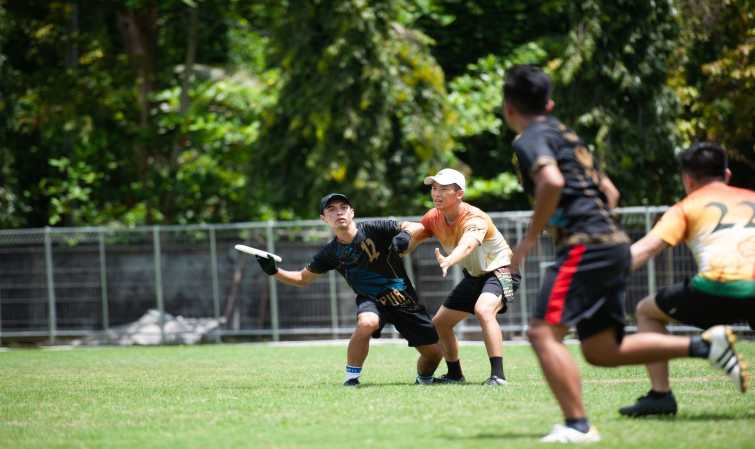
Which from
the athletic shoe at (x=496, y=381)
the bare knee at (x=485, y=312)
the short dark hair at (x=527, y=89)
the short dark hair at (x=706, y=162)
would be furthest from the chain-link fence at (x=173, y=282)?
the short dark hair at (x=527, y=89)

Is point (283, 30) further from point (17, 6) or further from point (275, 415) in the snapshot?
point (275, 415)

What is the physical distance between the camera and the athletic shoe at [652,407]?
736 cm

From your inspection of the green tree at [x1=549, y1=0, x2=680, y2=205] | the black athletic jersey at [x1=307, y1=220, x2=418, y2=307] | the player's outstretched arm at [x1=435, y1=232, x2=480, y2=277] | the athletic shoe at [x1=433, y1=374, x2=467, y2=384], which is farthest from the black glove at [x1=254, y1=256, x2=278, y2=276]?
the green tree at [x1=549, y1=0, x2=680, y2=205]

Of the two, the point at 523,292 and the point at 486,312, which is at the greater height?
the point at 486,312

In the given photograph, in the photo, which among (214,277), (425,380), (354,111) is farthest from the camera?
(354,111)

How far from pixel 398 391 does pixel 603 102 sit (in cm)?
1378

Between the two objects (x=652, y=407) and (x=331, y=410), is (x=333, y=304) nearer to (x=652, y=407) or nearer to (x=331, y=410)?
(x=331, y=410)

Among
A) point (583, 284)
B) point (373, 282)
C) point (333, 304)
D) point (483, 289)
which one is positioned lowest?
point (333, 304)

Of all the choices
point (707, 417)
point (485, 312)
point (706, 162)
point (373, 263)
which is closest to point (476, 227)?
point (485, 312)

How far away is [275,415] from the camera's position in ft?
25.4

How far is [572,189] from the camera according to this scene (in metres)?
6.32

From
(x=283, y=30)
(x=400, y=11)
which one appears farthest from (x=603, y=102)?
(x=283, y=30)

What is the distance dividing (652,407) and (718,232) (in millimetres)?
1196

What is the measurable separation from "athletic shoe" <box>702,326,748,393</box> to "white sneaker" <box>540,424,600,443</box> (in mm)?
984
